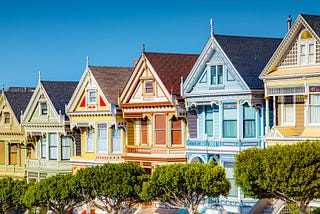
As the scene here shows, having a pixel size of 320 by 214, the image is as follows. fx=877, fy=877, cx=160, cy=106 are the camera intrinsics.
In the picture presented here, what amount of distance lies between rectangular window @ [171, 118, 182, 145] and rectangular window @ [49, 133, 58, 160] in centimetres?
1351

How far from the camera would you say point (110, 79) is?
60906 mm

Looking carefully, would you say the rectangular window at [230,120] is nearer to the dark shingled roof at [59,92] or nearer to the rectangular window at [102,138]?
the rectangular window at [102,138]

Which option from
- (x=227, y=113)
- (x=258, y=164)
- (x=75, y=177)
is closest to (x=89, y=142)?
(x=75, y=177)

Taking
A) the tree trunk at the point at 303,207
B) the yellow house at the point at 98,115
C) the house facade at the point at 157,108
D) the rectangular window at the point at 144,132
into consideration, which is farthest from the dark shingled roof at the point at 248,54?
the yellow house at the point at 98,115

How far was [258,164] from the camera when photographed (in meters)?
42.4

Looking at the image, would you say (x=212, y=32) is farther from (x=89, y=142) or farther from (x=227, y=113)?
(x=89, y=142)

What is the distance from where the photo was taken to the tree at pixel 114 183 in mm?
50719

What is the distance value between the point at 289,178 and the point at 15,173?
33989mm

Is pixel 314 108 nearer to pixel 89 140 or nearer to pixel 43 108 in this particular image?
pixel 89 140

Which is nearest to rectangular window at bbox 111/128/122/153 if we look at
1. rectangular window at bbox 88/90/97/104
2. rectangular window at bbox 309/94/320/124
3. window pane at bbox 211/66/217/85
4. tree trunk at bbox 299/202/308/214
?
rectangular window at bbox 88/90/97/104

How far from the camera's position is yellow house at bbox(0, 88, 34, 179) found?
228 ft

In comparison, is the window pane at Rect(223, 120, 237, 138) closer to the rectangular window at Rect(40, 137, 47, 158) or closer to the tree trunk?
the tree trunk

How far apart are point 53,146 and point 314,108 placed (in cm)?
2672

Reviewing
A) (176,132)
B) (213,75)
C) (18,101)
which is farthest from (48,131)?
(213,75)
